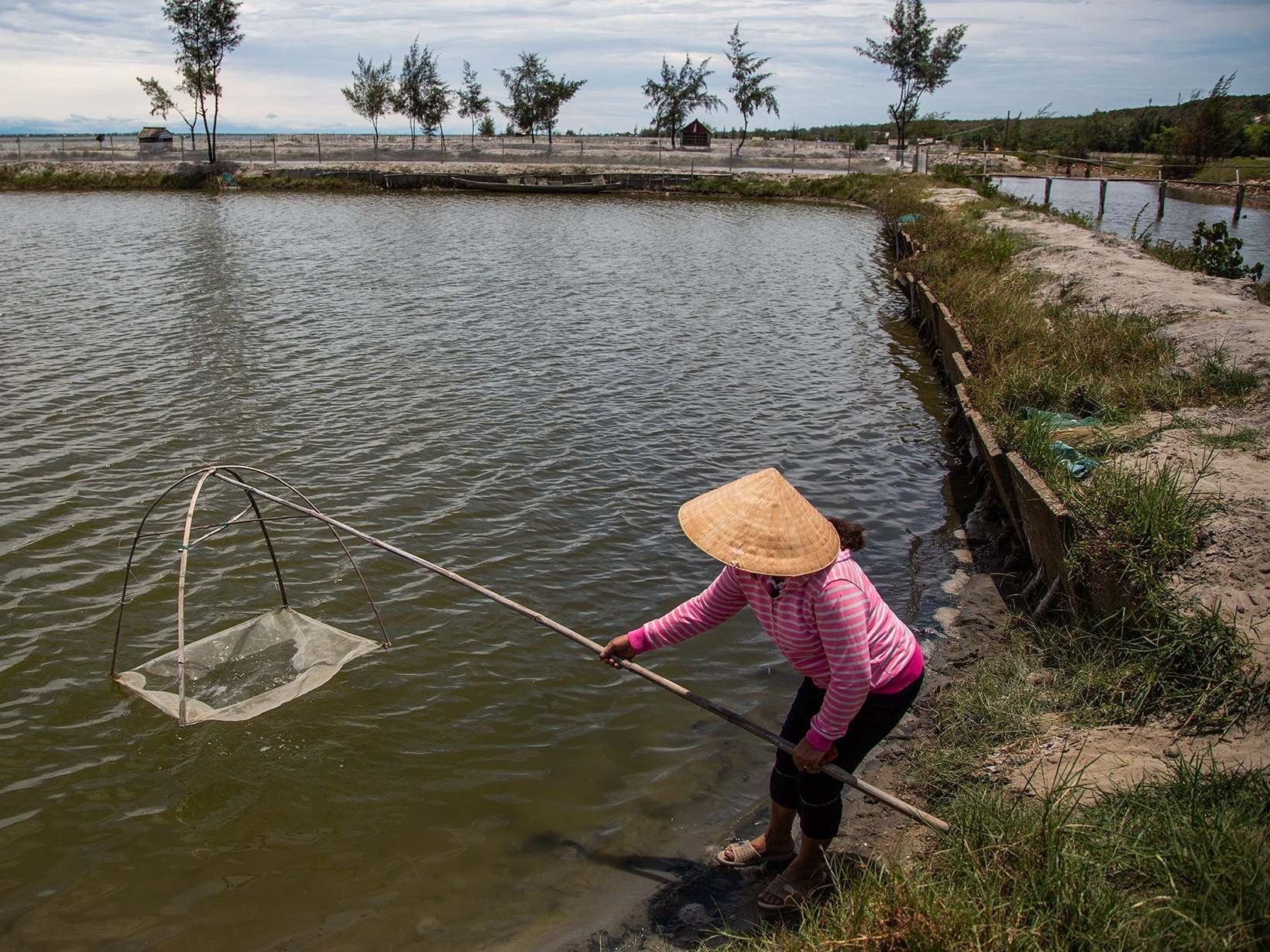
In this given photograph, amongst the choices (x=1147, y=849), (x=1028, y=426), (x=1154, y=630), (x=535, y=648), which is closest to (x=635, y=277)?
(x=1028, y=426)

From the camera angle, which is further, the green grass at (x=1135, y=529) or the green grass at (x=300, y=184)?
the green grass at (x=300, y=184)

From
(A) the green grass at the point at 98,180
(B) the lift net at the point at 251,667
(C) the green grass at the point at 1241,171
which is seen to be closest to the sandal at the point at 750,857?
(B) the lift net at the point at 251,667

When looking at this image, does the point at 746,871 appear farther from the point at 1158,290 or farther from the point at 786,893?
the point at 1158,290

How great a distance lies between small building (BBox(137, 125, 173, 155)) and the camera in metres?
52.4

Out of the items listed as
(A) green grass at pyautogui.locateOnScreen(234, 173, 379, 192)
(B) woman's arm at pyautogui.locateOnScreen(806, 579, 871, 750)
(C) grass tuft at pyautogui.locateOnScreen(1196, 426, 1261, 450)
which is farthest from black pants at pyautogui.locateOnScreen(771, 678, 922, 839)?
(A) green grass at pyautogui.locateOnScreen(234, 173, 379, 192)

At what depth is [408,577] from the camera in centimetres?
713

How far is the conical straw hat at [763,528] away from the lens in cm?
330

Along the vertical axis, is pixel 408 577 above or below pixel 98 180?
below

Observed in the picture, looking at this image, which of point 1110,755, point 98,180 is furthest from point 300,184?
point 1110,755

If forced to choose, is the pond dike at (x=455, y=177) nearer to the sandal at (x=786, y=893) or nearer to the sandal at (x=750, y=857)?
the sandal at (x=750, y=857)

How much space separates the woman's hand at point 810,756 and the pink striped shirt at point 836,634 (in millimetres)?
31

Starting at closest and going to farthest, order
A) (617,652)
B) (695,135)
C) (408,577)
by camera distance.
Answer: (617,652)
(408,577)
(695,135)

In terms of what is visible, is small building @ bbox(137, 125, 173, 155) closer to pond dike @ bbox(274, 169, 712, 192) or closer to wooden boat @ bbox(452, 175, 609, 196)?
pond dike @ bbox(274, 169, 712, 192)

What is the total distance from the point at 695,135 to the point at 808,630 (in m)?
68.7
